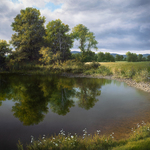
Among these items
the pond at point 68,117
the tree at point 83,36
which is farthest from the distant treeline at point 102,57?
the pond at point 68,117

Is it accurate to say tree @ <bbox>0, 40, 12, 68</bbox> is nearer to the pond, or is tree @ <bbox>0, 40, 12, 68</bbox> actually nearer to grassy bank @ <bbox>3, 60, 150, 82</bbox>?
grassy bank @ <bbox>3, 60, 150, 82</bbox>

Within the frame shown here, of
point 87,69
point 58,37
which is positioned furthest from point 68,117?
point 58,37

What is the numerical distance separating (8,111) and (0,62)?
25.6 meters

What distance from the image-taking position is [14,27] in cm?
3195

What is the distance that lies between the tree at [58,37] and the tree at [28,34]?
160 cm

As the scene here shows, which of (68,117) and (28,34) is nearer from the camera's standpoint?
(68,117)

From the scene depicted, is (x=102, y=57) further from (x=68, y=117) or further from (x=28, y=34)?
(x=68, y=117)

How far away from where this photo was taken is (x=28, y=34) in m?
28.9

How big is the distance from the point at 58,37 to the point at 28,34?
21.2ft

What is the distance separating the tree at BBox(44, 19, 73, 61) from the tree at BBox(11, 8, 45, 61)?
5.26 feet

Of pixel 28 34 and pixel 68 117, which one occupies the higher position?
pixel 28 34

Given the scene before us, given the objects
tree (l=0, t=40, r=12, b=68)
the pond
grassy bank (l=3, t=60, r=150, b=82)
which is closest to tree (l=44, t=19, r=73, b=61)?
grassy bank (l=3, t=60, r=150, b=82)

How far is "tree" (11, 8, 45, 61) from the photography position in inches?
1141

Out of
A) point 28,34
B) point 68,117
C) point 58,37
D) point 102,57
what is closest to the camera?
point 68,117
